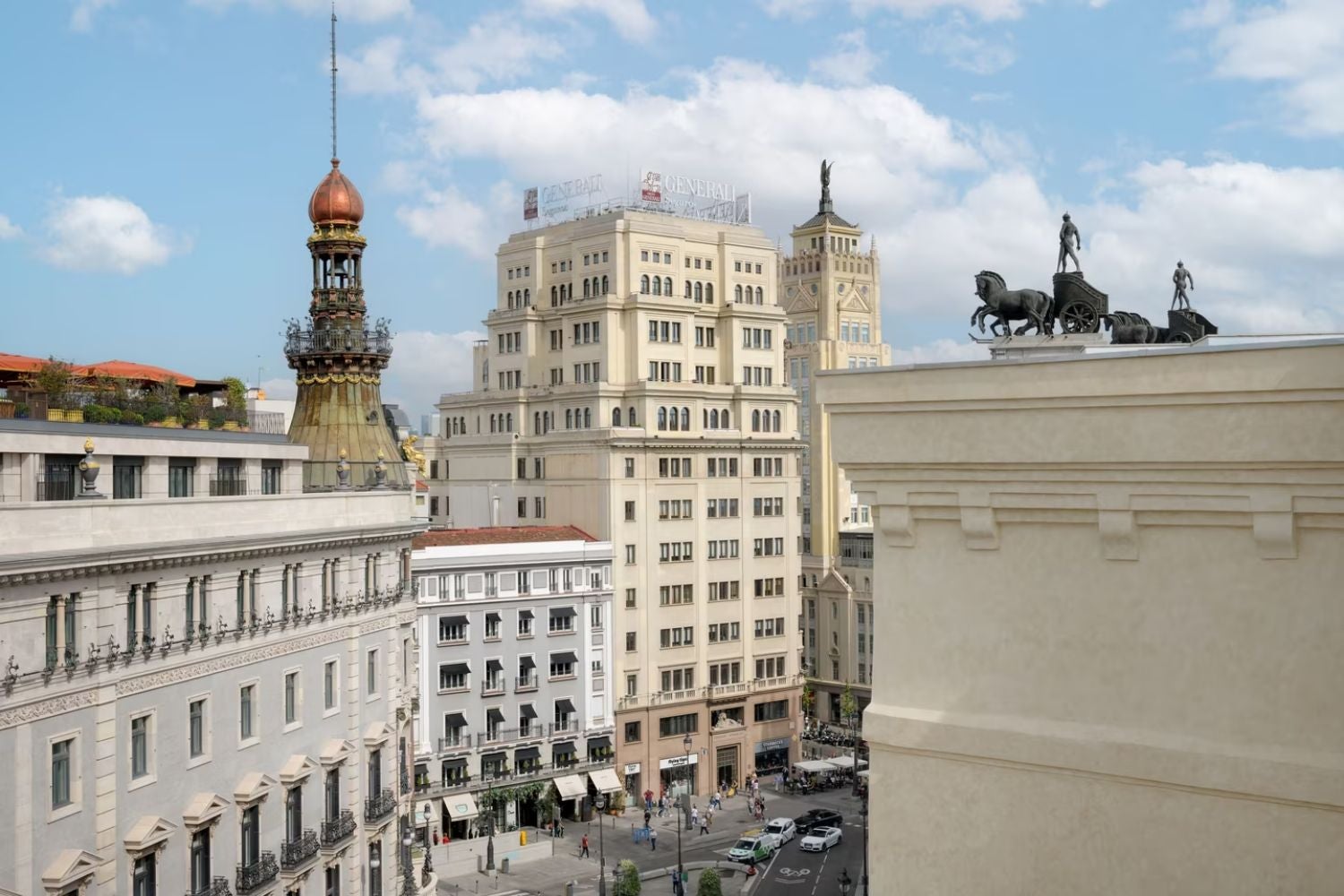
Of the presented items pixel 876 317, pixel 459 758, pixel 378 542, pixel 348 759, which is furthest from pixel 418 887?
pixel 876 317

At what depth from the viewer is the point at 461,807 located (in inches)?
3022

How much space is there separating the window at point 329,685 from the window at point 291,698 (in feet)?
5.44

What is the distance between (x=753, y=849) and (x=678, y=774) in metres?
17.3

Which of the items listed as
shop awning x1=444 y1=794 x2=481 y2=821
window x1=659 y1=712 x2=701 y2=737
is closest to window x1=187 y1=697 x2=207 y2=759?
shop awning x1=444 y1=794 x2=481 y2=821

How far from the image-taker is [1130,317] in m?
19.3

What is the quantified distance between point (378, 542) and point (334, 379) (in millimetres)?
9925

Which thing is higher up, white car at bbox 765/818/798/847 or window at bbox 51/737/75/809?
Answer: window at bbox 51/737/75/809

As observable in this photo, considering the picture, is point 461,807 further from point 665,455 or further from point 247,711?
point 247,711

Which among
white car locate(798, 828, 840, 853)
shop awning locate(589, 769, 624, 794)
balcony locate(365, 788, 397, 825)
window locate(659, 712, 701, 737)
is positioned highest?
balcony locate(365, 788, 397, 825)

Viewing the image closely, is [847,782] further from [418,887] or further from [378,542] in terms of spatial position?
[378,542]

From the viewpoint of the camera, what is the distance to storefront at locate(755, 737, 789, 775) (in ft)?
310

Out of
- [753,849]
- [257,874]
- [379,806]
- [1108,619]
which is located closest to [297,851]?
[257,874]

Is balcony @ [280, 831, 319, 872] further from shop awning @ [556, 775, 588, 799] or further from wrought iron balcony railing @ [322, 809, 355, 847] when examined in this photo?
shop awning @ [556, 775, 588, 799]

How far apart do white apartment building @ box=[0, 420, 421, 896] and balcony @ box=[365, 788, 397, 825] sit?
0.08 meters
